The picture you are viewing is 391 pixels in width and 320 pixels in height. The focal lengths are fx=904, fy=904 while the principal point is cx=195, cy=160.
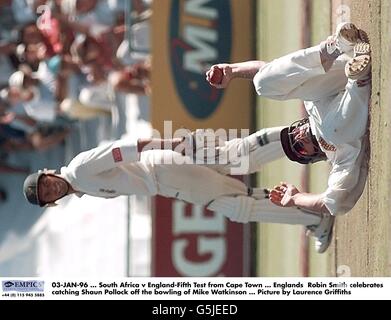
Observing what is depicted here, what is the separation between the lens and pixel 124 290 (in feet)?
14.0

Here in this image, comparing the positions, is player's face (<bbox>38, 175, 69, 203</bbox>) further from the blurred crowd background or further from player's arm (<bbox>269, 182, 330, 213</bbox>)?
the blurred crowd background

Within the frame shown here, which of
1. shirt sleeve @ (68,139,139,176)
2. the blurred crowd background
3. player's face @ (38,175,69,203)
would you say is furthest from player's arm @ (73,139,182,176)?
the blurred crowd background

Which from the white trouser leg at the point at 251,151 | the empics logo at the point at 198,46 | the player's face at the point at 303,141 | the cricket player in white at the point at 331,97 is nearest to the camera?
the cricket player in white at the point at 331,97

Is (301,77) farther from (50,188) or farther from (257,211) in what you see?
(50,188)

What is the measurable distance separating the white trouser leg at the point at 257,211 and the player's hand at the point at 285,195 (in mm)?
508

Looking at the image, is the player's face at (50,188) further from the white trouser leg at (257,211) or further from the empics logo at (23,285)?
the white trouser leg at (257,211)

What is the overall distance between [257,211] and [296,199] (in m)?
0.65

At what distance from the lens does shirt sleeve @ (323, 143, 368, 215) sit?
398cm

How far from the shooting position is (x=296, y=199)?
402 centimetres

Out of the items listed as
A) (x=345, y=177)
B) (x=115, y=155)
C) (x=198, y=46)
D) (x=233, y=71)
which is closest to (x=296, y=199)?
(x=345, y=177)

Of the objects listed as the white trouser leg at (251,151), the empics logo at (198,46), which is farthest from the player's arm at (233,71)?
the empics logo at (198,46)

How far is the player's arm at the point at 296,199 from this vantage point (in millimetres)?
4027

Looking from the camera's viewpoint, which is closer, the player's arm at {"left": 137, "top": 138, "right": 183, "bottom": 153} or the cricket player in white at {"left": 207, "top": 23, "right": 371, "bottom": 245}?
the cricket player in white at {"left": 207, "top": 23, "right": 371, "bottom": 245}
